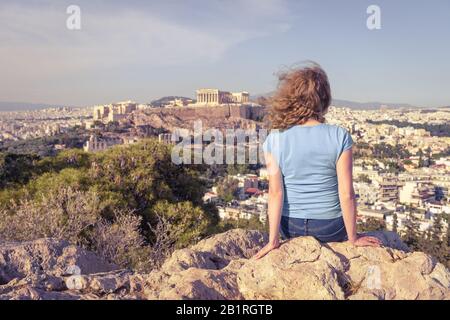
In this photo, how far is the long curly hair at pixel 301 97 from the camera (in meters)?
2.12

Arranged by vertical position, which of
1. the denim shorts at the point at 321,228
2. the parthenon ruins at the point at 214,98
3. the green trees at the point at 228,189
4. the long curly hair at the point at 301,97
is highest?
the parthenon ruins at the point at 214,98

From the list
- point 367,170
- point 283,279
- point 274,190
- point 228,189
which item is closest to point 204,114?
point 367,170

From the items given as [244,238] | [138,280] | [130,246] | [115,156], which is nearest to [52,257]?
[138,280]

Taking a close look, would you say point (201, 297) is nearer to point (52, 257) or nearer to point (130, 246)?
point (52, 257)

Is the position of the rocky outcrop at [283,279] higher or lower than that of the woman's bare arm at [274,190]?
lower

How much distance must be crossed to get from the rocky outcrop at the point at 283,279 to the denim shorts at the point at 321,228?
10 cm

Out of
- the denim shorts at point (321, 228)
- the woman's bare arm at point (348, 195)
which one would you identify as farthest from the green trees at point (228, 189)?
the woman's bare arm at point (348, 195)

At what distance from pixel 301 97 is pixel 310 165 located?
32 centimetres

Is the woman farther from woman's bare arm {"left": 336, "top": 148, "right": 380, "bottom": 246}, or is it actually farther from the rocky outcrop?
the rocky outcrop

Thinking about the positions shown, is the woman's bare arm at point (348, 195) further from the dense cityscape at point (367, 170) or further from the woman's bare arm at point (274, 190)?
the dense cityscape at point (367, 170)

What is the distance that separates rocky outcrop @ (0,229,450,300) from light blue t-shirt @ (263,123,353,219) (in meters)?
0.21

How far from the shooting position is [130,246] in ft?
14.7

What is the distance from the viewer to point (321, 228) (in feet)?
7.14

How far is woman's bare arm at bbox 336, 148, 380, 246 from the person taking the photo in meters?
2.08
